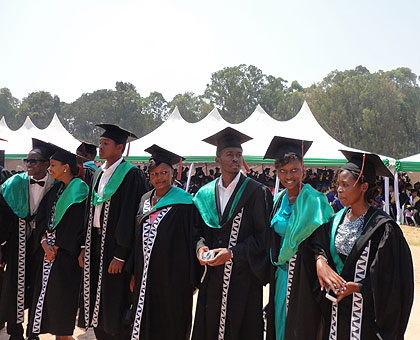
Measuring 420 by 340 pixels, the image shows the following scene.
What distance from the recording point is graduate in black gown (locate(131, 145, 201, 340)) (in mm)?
3674

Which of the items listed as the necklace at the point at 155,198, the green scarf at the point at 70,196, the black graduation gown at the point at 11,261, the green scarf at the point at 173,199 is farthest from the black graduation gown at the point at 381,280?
the black graduation gown at the point at 11,261

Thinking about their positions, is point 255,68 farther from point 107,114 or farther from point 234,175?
point 234,175

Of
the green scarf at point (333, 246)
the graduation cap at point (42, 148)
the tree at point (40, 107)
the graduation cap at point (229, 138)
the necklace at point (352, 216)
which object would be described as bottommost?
the green scarf at point (333, 246)

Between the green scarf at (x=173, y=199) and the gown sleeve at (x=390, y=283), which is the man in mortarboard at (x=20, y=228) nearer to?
the green scarf at (x=173, y=199)

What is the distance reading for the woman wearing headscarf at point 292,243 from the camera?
2939 mm

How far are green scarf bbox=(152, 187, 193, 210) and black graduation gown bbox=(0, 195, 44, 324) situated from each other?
1491 mm

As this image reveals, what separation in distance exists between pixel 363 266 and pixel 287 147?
1.06m

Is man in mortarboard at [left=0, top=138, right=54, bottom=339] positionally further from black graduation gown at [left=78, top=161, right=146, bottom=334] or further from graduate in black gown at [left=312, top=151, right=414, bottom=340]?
graduate in black gown at [left=312, top=151, right=414, bottom=340]

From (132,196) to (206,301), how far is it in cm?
122

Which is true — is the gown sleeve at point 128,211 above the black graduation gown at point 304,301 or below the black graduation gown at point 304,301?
above

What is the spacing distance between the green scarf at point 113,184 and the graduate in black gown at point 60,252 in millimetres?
212

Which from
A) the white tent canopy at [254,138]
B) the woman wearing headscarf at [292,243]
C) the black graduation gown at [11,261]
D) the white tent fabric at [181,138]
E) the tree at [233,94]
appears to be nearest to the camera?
the woman wearing headscarf at [292,243]

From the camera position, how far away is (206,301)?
3467 millimetres

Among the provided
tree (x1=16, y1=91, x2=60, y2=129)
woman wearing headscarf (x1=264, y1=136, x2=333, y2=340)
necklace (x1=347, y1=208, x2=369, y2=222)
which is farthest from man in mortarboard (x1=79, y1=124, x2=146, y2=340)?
tree (x1=16, y1=91, x2=60, y2=129)
